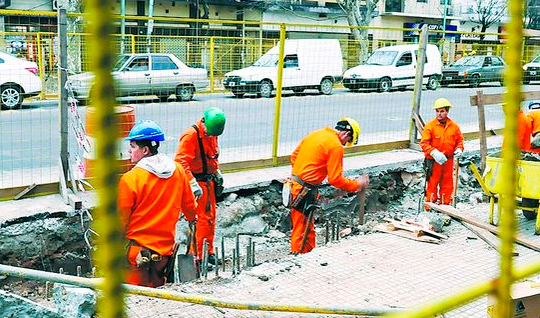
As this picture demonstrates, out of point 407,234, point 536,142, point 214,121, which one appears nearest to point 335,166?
point 407,234

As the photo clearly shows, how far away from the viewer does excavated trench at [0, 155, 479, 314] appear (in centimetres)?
596

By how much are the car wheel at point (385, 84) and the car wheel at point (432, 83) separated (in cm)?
113

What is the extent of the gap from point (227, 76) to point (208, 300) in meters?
9.05

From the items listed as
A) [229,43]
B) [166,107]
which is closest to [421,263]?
[166,107]

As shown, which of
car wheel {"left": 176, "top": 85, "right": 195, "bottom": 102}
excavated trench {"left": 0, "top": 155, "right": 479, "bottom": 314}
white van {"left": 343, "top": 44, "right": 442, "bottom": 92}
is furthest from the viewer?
white van {"left": 343, "top": 44, "right": 442, "bottom": 92}

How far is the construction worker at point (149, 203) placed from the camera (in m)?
4.25

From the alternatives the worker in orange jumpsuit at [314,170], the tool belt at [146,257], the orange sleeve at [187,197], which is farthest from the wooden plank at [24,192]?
the worker in orange jumpsuit at [314,170]

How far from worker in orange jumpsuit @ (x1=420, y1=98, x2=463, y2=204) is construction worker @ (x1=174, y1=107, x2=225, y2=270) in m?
3.10

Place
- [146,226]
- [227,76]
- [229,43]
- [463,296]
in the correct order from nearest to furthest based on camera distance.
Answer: [463,296]
[146,226]
[227,76]
[229,43]

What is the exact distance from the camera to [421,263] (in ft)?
17.8

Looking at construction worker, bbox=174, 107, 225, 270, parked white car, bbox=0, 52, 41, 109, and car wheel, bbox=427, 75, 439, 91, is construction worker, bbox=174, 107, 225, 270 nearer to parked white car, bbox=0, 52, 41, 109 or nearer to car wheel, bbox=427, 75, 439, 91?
parked white car, bbox=0, 52, 41, 109

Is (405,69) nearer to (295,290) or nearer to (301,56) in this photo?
(301,56)

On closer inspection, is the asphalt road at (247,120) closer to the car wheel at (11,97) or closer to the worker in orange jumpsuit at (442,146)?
the car wheel at (11,97)

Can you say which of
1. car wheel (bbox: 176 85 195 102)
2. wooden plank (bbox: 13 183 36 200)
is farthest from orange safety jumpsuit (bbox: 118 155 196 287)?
car wheel (bbox: 176 85 195 102)
